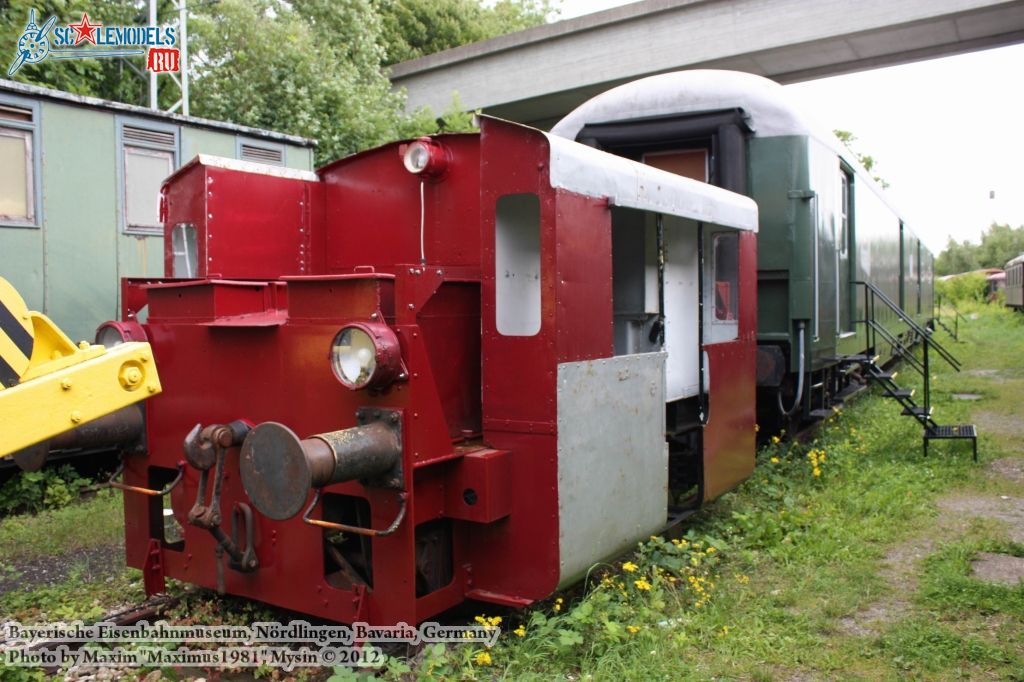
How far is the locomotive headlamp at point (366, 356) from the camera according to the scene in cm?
349

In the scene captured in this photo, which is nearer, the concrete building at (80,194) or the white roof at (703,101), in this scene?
the white roof at (703,101)

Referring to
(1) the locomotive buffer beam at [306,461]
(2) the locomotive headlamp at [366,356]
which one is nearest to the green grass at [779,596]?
(1) the locomotive buffer beam at [306,461]

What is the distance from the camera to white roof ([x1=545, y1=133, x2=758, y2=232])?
398 cm

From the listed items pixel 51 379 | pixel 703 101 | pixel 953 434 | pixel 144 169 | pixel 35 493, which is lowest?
pixel 35 493

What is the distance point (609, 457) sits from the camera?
4.33 metres

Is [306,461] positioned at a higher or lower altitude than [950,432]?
higher

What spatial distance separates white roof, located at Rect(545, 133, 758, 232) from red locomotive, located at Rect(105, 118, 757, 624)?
2 centimetres

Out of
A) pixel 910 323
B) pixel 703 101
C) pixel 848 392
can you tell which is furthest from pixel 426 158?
pixel 848 392

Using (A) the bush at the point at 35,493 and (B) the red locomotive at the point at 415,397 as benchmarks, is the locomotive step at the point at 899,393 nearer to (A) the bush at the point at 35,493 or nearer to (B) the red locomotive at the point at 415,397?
(B) the red locomotive at the point at 415,397

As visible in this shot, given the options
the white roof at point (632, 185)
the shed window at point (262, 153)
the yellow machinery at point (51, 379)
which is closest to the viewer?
the yellow machinery at point (51, 379)

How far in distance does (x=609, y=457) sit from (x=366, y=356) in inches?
56.7

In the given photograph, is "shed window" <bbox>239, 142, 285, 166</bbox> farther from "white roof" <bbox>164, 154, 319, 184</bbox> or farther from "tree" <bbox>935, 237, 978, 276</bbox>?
"tree" <bbox>935, 237, 978, 276</bbox>

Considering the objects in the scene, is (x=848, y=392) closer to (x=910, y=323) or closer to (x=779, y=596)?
(x=910, y=323)

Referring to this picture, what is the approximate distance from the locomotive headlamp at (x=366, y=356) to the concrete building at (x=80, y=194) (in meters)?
4.99
